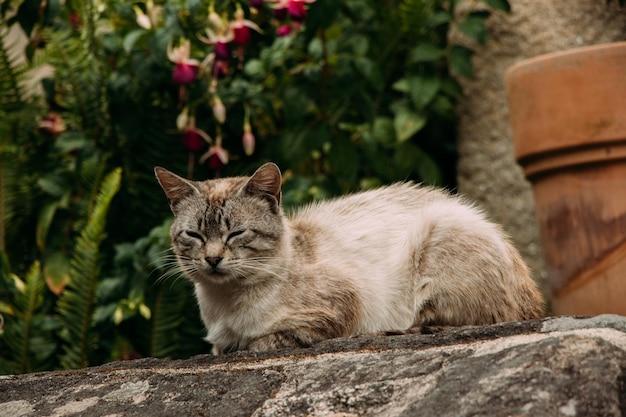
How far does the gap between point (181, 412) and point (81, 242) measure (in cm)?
284

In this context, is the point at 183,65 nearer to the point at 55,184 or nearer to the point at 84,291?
the point at 55,184

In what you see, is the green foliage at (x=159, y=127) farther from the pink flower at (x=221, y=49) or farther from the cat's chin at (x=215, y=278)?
the cat's chin at (x=215, y=278)

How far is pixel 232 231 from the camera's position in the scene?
3.52 metres

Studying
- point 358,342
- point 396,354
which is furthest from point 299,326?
point 396,354

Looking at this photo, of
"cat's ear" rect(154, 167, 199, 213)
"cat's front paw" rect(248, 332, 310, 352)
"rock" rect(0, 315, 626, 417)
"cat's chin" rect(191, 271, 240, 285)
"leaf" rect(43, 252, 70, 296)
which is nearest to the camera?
"rock" rect(0, 315, 626, 417)

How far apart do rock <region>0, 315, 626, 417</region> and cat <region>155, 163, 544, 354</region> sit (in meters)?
0.39

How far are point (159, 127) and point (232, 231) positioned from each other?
2.28 m

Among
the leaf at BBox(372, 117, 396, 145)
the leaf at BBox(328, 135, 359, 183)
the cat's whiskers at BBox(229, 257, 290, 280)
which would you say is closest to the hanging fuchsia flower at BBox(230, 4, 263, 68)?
the leaf at BBox(328, 135, 359, 183)

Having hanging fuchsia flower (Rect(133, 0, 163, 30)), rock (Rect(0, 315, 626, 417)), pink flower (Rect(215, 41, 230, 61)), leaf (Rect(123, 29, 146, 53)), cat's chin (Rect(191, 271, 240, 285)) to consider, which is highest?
hanging fuchsia flower (Rect(133, 0, 163, 30))

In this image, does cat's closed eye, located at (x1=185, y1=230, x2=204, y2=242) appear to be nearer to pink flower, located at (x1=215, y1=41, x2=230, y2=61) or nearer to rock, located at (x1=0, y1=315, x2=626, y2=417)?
rock, located at (x1=0, y1=315, x2=626, y2=417)

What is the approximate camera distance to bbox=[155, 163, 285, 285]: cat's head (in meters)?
3.45

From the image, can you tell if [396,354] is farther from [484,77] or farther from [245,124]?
[484,77]

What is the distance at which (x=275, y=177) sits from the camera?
3.63 meters

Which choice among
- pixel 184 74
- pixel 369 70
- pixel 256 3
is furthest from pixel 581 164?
pixel 184 74
